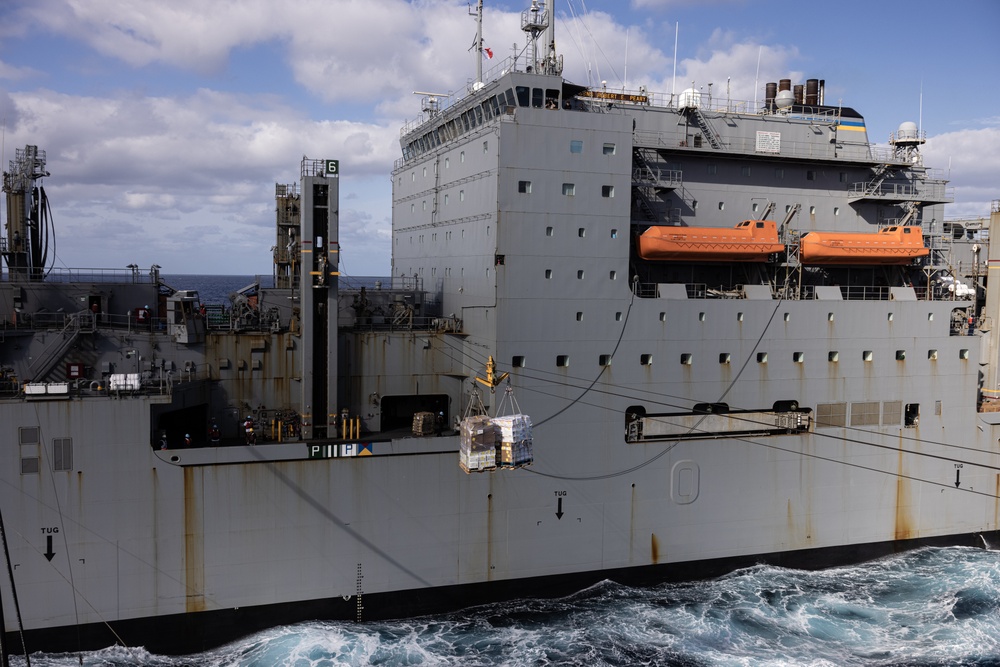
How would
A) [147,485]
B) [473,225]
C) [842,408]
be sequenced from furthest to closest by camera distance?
[842,408] → [473,225] → [147,485]

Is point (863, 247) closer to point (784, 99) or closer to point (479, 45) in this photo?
point (784, 99)

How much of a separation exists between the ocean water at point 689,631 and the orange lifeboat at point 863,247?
29.1 feet

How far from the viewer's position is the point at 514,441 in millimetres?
15133

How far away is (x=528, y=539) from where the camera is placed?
58.6ft

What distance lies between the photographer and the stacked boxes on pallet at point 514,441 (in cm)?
1514

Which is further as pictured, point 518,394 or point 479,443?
point 518,394

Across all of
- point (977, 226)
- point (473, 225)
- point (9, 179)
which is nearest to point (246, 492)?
point (473, 225)

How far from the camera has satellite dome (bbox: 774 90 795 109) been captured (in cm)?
2367

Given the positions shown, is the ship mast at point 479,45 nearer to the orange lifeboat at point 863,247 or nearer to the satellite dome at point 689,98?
the satellite dome at point 689,98

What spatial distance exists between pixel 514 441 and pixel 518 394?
2.65m

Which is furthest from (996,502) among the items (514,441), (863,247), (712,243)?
(514,441)

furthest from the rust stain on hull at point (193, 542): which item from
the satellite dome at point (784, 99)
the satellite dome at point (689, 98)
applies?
the satellite dome at point (784, 99)

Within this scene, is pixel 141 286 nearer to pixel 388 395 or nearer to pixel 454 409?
pixel 388 395

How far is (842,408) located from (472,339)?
10.6m
